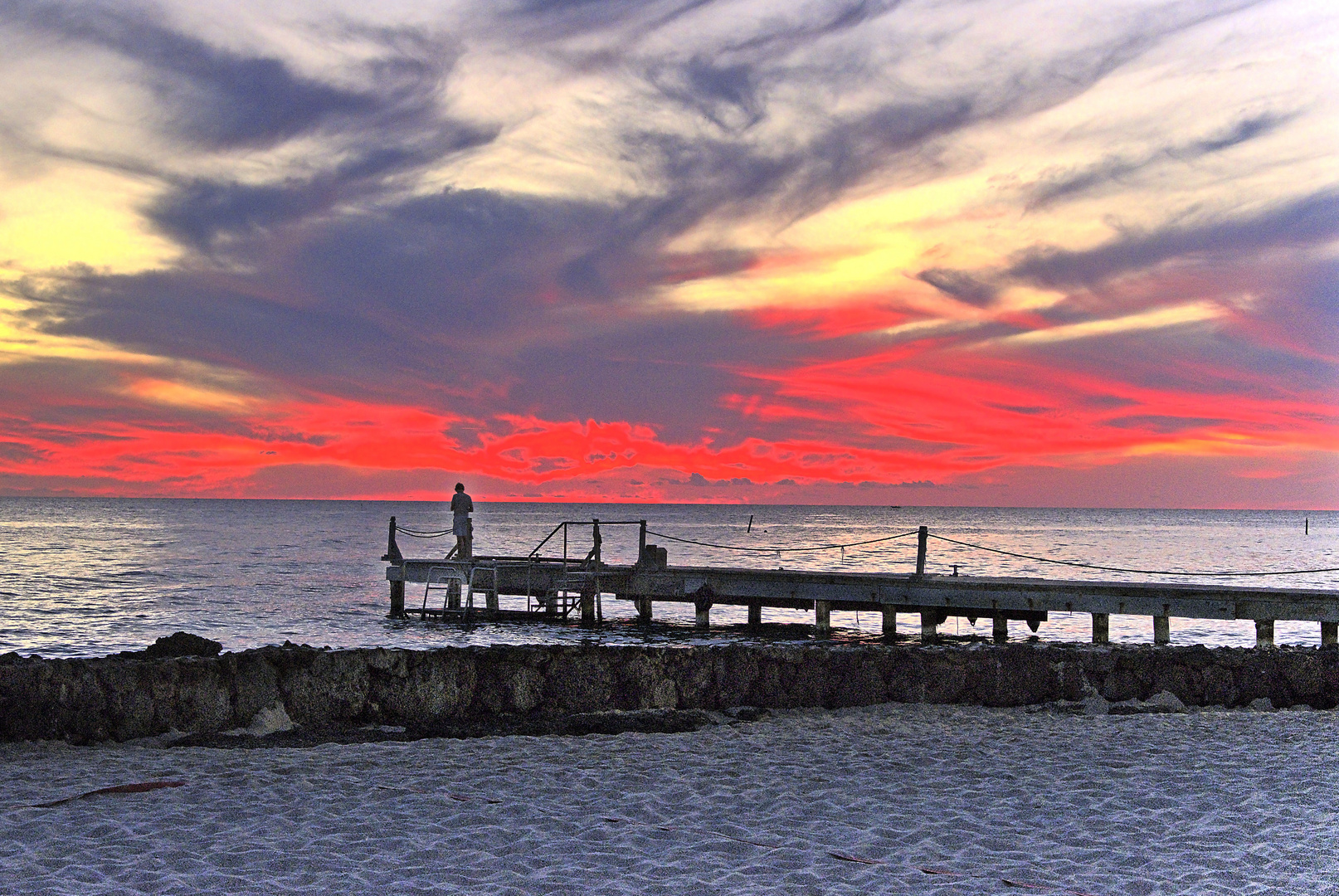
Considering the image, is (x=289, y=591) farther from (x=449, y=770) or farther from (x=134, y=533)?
(x=134, y=533)

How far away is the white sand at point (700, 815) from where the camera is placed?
5.93 meters

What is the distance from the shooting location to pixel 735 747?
9781 mm

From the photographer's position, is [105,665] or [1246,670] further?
[1246,670]

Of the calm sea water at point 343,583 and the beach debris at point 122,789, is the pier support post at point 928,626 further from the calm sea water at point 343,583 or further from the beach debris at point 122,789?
the beach debris at point 122,789

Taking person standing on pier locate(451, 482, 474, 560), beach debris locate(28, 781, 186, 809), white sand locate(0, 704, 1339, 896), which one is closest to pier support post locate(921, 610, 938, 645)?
person standing on pier locate(451, 482, 474, 560)

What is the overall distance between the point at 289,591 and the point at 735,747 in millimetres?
30818

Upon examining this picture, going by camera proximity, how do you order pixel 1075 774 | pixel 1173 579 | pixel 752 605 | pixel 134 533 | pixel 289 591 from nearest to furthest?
pixel 1075 774 < pixel 752 605 < pixel 289 591 < pixel 1173 579 < pixel 134 533

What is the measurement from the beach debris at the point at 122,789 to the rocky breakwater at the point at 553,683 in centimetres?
228

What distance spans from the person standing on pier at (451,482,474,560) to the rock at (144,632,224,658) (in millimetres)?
9482

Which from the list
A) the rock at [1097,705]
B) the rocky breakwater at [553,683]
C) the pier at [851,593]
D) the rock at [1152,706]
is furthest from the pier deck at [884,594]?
the rock at [1097,705]

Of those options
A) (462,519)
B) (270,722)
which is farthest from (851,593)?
(270,722)

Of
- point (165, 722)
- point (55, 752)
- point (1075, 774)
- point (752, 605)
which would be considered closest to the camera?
point (1075, 774)

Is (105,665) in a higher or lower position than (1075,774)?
higher

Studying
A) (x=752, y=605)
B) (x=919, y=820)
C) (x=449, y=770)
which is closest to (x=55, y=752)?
(x=449, y=770)
